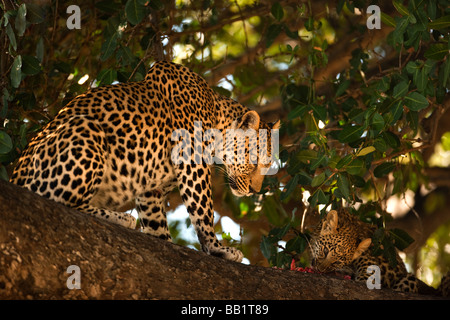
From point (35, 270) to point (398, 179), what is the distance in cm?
487

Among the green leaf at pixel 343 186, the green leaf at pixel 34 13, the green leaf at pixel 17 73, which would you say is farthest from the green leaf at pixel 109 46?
the green leaf at pixel 343 186

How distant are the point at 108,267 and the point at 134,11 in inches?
115

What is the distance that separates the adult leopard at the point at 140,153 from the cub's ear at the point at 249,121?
1cm

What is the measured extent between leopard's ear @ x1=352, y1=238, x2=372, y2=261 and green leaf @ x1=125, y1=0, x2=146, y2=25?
314 cm

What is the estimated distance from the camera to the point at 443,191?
1062cm

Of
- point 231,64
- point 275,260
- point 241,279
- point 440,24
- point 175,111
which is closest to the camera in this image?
point 241,279

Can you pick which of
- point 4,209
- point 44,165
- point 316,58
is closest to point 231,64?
point 316,58

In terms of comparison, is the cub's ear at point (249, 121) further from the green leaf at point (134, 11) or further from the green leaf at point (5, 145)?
the green leaf at point (5, 145)

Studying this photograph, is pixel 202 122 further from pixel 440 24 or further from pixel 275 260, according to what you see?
pixel 440 24

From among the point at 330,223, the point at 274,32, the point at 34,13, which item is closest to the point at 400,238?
the point at 330,223

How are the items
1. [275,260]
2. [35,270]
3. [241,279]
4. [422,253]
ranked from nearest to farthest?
[35,270] < [241,279] < [275,260] < [422,253]

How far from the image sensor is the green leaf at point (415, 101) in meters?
6.09

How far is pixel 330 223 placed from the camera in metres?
7.13

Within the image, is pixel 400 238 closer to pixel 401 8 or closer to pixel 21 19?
pixel 401 8
